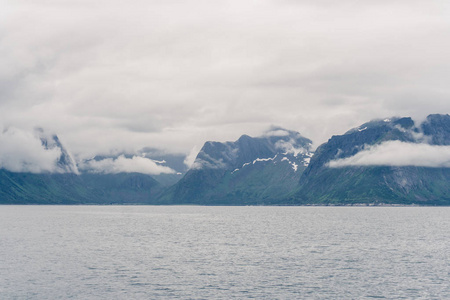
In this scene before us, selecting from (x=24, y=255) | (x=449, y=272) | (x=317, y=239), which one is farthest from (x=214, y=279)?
(x=317, y=239)

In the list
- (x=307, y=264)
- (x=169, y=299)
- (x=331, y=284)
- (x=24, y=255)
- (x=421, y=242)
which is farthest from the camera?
(x=421, y=242)

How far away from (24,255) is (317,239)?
95.8 meters

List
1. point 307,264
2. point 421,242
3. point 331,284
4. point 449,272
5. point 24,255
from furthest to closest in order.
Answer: point 421,242, point 24,255, point 307,264, point 449,272, point 331,284

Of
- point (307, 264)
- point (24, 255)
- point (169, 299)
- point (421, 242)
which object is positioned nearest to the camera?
point (169, 299)

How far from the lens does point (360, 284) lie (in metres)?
94.8

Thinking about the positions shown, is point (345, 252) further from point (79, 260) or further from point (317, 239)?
point (79, 260)

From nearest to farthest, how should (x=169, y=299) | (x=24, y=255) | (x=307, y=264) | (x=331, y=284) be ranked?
(x=169, y=299) → (x=331, y=284) → (x=307, y=264) → (x=24, y=255)

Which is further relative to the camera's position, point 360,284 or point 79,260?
point 79,260

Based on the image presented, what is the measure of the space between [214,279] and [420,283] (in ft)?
126

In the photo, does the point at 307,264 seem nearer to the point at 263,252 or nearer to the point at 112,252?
the point at 263,252

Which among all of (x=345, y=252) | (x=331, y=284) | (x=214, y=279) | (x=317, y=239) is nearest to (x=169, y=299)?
(x=214, y=279)

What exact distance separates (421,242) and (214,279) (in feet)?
318

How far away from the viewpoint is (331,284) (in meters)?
94.4

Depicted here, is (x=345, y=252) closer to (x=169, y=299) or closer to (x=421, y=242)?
(x=421, y=242)
